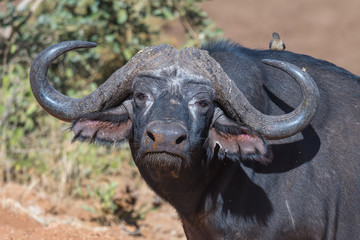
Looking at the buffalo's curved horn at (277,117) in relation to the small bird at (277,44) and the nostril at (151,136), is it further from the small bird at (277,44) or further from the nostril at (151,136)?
the small bird at (277,44)

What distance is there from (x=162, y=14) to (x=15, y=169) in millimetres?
2578

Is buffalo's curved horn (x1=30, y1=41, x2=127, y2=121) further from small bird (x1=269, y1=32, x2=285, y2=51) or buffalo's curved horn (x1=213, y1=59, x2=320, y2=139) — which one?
small bird (x1=269, y1=32, x2=285, y2=51)

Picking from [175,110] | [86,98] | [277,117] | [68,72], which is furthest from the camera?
[68,72]

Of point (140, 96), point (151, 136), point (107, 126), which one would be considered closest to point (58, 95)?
point (107, 126)

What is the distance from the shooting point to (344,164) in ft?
15.1

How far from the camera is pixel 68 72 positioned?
8188 millimetres

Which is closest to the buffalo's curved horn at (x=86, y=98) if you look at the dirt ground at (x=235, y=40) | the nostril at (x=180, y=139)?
the nostril at (x=180, y=139)

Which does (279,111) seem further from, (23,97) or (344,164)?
(23,97)

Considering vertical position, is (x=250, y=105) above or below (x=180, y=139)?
above

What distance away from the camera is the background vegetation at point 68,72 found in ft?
24.3

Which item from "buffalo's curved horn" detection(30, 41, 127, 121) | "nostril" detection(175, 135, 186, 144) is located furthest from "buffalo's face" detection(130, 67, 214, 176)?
"buffalo's curved horn" detection(30, 41, 127, 121)

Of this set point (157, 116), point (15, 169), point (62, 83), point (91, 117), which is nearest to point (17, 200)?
point (15, 169)

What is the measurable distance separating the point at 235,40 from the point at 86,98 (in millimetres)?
15680

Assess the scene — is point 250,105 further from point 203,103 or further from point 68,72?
point 68,72
